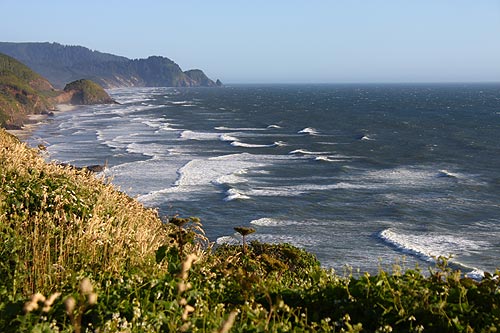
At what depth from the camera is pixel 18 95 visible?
111 meters

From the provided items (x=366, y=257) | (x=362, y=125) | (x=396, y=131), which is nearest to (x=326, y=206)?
(x=366, y=257)

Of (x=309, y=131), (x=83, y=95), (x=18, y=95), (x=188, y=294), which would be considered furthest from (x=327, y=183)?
(x=83, y=95)

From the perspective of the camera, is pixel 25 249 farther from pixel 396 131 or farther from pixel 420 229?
pixel 396 131

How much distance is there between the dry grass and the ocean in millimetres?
3326

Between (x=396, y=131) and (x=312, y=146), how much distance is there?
71.4 ft

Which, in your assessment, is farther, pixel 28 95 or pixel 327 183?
pixel 28 95

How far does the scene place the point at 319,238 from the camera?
26781mm

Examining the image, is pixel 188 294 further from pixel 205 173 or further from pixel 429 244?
pixel 205 173

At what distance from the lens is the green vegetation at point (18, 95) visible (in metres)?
87.4

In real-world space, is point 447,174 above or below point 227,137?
above

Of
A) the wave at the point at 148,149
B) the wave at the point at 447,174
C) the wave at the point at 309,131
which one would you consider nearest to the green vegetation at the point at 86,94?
the wave at the point at 309,131

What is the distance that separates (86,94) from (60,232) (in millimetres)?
151982

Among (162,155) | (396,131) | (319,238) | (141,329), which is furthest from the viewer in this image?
(396,131)

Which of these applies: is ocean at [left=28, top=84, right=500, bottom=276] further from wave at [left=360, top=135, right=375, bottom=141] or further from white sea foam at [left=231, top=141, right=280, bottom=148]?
white sea foam at [left=231, top=141, right=280, bottom=148]
